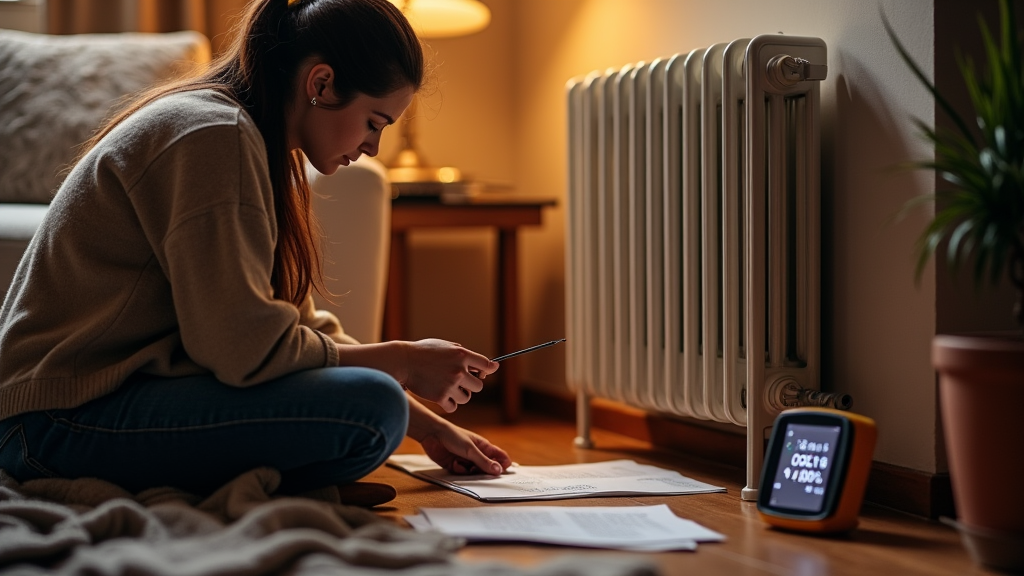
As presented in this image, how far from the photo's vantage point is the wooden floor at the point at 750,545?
1.13m

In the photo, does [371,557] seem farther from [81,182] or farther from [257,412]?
[81,182]

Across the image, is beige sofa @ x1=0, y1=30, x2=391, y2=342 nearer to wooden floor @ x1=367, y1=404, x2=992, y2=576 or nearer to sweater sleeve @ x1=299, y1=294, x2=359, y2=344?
sweater sleeve @ x1=299, y1=294, x2=359, y2=344

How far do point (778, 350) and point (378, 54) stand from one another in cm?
70

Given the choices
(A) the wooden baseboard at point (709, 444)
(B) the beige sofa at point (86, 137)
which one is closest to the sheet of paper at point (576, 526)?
(A) the wooden baseboard at point (709, 444)

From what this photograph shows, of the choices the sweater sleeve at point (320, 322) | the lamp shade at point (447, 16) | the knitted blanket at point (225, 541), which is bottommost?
the knitted blanket at point (225, 541)

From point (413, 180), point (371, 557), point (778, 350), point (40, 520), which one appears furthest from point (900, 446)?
point (413, 180)

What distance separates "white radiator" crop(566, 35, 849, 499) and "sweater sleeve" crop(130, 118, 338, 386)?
678 millimetres

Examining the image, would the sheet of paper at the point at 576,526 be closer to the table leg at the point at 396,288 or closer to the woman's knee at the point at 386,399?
the woman's knee at the point at 386,399

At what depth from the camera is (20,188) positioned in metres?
2.14

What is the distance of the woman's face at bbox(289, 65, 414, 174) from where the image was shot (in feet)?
4.49

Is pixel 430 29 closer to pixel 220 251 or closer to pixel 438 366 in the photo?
pixel 438 366

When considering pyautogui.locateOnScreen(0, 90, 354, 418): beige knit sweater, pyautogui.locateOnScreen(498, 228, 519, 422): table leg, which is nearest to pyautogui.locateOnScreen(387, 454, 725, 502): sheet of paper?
pyautogui.locateOnScreen(0, 90, 354, 418): beige knit sweater

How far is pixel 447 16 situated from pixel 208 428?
1.52 meters

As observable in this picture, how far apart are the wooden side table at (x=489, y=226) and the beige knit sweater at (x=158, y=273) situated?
106 cm
